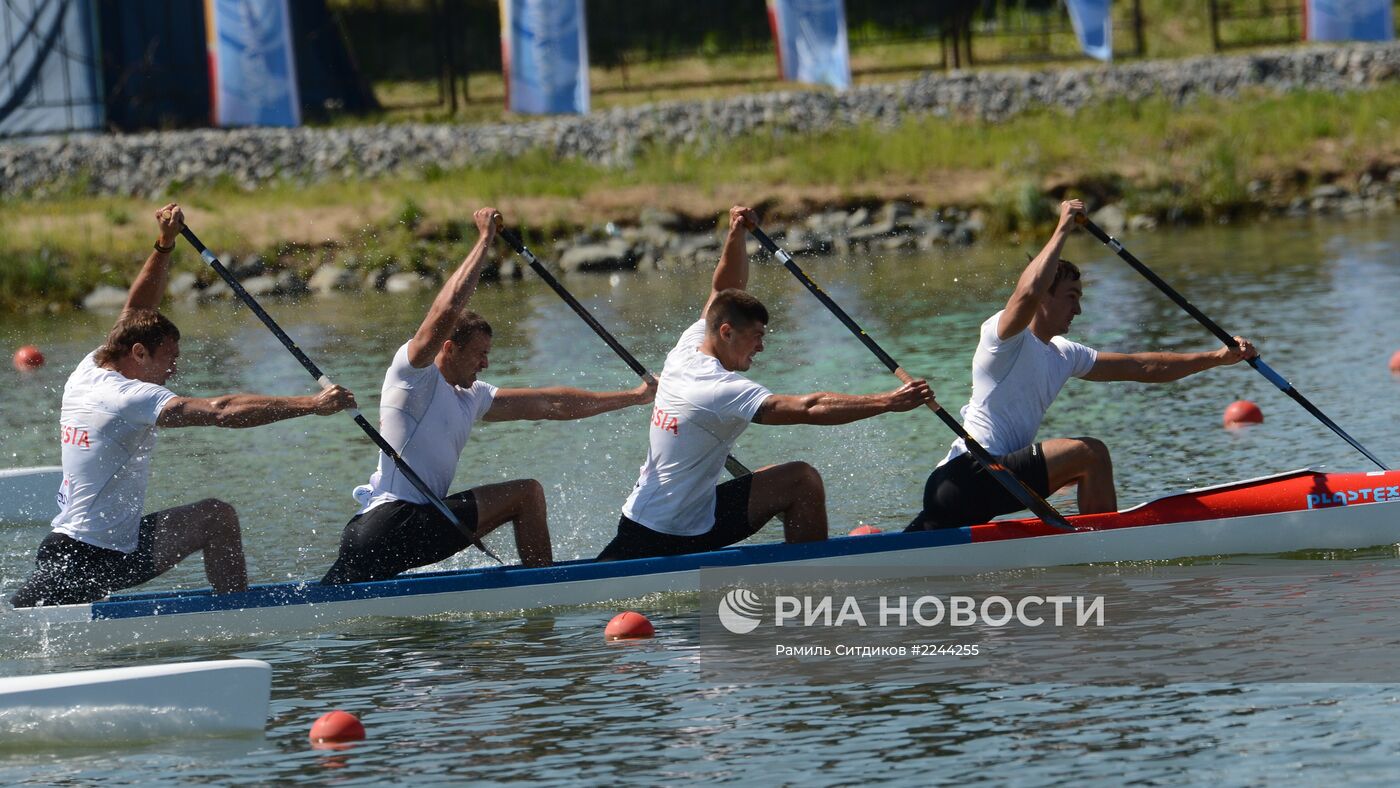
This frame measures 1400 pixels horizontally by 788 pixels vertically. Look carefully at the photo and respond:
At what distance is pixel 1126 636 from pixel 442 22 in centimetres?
3438

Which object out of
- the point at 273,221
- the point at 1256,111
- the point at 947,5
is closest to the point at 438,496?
the point at 273,221

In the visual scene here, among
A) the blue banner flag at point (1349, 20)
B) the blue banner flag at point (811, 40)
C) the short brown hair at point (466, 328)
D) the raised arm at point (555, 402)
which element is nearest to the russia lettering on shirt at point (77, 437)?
the short brown hair at point (466, 328)

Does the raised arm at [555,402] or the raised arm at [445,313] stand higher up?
the raised arm at [445,313]

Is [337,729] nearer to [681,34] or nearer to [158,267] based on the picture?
[158,267]

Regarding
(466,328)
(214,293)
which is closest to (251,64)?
(214,293)

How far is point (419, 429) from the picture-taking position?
29.8ft

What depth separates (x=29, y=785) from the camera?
7.22m

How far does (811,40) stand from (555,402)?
22740mm

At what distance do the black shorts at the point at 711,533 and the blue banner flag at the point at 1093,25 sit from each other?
24.0 meters

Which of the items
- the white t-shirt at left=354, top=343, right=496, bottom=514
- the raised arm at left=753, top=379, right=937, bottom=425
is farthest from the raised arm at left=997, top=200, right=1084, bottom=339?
the white t-shirt at left=354, top=343, right=496, bottom=514

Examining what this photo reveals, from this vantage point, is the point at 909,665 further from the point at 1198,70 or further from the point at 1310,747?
the point at 1198,70

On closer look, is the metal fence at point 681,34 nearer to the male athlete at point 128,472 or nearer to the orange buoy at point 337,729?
the male athlete at point 128,472

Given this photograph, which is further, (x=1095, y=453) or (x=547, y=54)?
(x=547, y=54)

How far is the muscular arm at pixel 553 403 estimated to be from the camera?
31.2 feet
